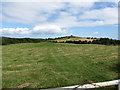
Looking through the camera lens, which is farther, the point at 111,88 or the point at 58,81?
the point at 58,81

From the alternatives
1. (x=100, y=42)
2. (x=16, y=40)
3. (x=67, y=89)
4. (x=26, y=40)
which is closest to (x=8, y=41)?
(x=16, y=40)

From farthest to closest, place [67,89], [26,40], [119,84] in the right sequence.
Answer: [26,40] < [119,84] < [67,89]

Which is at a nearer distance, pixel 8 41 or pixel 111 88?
pixel 111 88

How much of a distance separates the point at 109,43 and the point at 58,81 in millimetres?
27792

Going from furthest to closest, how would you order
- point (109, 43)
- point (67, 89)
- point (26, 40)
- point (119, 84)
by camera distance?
1. point (26, 40)
2. point (109, 43)
3. point (119, 84)
4. point (67, 89)

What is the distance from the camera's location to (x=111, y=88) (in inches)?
114

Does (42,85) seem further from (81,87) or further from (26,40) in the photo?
(26,40)

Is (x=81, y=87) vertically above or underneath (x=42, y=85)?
above

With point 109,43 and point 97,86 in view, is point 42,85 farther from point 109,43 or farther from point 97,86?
point 109,43

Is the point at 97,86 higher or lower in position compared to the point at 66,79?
higher

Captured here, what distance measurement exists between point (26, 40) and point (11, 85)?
138 ft

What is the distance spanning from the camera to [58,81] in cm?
637

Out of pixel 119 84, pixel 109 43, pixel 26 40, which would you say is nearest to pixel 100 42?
pixel 109 43

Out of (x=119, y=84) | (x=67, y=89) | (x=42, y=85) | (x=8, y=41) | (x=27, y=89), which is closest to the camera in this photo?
(x=67, y=89)
